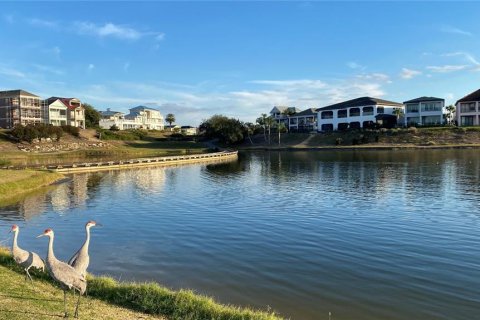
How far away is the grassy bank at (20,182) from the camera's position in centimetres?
3750

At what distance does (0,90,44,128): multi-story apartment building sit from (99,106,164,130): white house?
122 ft

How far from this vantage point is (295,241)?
21344 mm

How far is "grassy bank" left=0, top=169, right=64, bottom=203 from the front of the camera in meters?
37.5

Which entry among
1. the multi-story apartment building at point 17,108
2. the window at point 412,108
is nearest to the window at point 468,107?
the window at point 412,108

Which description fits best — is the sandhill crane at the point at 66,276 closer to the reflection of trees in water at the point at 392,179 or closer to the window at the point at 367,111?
the reflection of trees in water at the point at 392,179

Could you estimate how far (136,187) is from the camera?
45.6m

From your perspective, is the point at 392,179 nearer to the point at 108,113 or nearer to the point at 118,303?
the point at 118,303

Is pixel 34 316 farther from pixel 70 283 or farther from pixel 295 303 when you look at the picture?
pixel 295 303

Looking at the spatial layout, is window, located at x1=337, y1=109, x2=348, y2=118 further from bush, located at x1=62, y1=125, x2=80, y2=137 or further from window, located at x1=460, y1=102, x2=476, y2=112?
bush, located at x1=62, y1=125, x2=80, y2=137

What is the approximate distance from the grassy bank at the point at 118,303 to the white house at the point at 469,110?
11743 cm

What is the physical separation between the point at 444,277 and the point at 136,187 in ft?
116

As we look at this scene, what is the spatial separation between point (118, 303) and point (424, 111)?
403ft

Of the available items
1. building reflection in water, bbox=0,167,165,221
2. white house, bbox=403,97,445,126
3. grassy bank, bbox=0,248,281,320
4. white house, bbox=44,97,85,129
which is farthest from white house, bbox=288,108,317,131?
grassy bank, bbox=0,248,281,320

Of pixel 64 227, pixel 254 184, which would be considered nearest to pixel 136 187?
pixel 254 184
